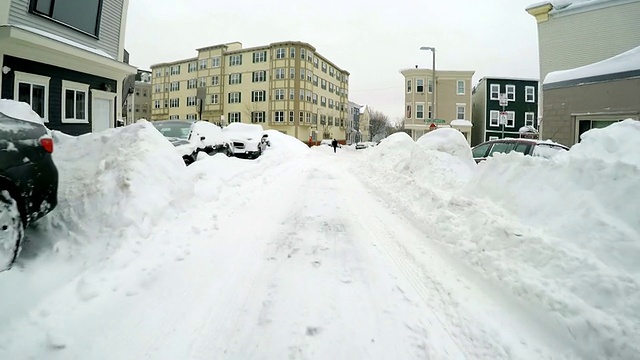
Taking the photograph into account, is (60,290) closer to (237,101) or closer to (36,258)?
(36,258)

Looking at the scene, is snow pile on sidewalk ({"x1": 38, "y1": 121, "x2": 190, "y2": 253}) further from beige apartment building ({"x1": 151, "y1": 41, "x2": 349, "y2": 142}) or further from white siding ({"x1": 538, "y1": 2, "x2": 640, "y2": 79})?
beige apartment building ({"x1": 151, "y1": 41, "x2": 349, "y2": 142})

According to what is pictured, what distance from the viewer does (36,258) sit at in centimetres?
365

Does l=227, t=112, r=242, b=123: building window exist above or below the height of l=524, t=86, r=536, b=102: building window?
below

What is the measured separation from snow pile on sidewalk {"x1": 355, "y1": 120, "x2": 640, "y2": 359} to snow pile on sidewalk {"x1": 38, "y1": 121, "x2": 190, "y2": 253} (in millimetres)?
4155

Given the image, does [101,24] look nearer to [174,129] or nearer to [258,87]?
[174,129]

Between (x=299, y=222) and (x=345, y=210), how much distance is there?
1360 millimetres

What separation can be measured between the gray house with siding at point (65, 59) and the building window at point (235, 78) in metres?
47.3

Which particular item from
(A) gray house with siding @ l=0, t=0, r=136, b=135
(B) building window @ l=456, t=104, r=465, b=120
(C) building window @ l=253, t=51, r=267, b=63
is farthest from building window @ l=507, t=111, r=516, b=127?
(A) gray house with siding @ l=0, t=0, r=136, b=135

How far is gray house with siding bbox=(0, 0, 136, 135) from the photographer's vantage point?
1064 centimetres

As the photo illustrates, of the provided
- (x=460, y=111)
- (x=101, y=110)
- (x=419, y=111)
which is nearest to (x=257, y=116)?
(x=419, y=111)

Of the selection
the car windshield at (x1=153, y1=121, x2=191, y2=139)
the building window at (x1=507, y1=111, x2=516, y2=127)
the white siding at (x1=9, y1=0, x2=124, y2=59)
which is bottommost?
the car windshield at (x1=153, y1=121, x2=191, y2=139)

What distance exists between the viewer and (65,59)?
1234 centimetres

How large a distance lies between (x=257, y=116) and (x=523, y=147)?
53548 millimetres

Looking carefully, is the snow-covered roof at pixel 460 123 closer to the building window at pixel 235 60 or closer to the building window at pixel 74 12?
the building window at pixel 235 60
